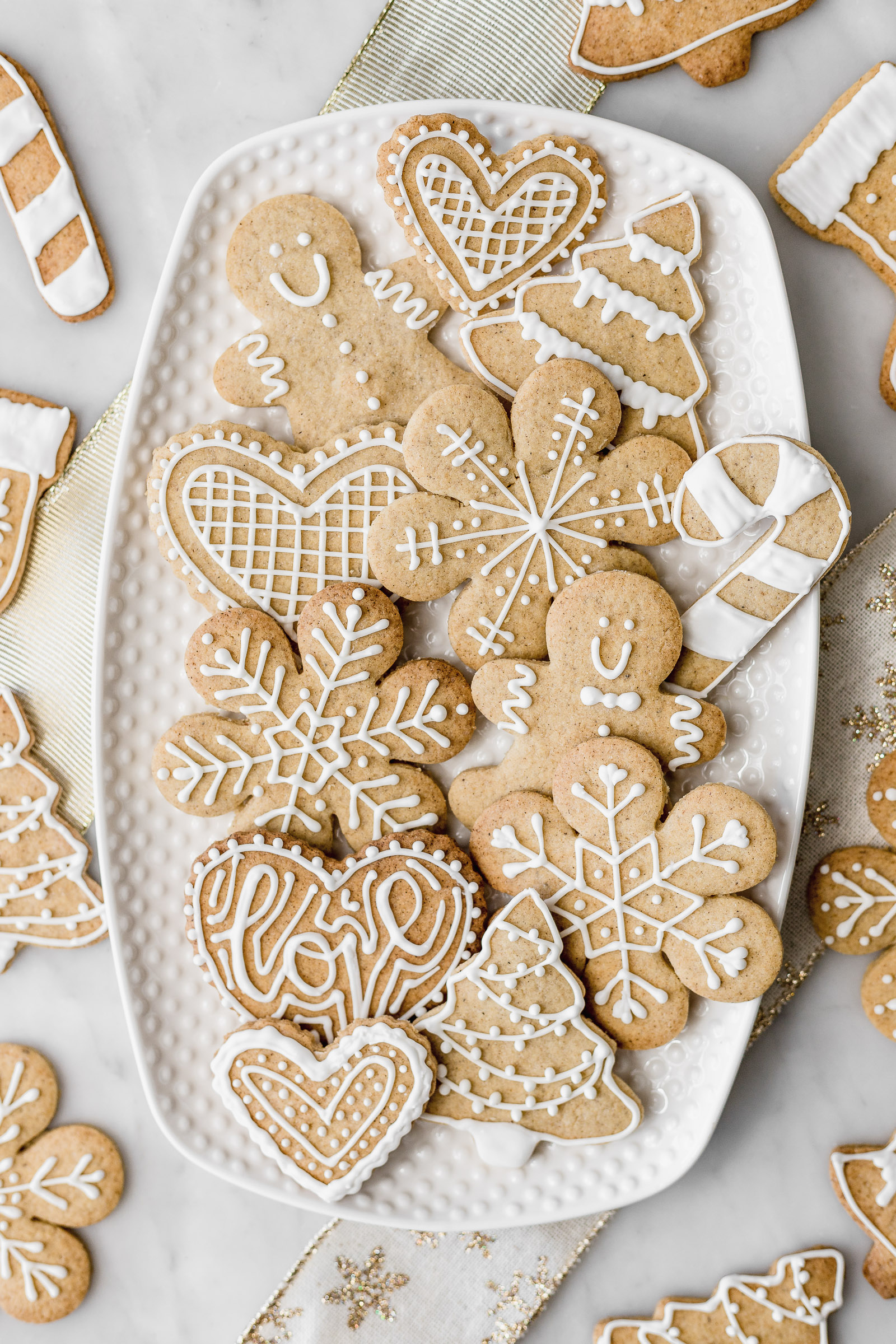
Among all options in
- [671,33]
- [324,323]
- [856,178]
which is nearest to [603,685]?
[324,323]

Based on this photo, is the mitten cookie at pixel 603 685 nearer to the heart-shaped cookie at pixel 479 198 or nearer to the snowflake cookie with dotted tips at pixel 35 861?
the heart-shaped cookie at pixel 479 198

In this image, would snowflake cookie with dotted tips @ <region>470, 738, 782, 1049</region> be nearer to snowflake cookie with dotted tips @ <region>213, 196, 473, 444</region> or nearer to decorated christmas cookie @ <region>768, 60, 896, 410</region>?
snowflake cookie with dotted tips @ <region>213, 196, 473, 444</region>

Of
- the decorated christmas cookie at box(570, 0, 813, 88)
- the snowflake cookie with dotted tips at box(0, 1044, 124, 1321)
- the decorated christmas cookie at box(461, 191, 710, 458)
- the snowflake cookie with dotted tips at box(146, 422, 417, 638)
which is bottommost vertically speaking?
the snowflake cookie with dotted tips at box(0, 1044, 124, 1321)

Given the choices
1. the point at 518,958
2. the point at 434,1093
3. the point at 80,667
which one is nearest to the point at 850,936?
the point at 518,958

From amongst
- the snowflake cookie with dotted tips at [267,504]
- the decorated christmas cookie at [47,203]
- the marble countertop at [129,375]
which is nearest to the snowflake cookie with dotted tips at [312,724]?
the snowflake cookie with dotted tips at [267,504]

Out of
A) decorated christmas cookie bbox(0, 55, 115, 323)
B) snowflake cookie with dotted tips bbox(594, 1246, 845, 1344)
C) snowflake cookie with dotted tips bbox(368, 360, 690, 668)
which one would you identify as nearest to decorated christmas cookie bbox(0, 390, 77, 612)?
decorated christmas cookie bbox(0, 55, 115, 323)
